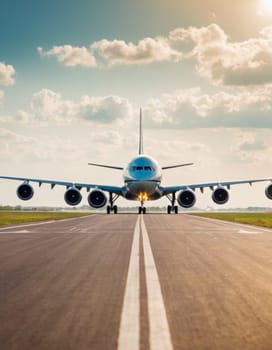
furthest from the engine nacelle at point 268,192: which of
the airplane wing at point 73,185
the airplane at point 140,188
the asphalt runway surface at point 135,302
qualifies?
the asphalt runway surface at point 135,302

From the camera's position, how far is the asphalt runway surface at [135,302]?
15.0 ft

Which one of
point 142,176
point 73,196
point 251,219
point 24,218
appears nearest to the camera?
point 251,219

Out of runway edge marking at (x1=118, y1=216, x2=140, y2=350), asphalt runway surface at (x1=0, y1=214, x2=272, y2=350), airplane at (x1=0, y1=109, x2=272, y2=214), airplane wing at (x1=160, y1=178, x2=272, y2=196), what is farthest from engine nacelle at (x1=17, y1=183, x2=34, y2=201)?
runway edge marking at (x1=118, y1=216, x2=140, y2=350)

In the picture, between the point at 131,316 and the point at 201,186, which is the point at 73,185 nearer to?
the point at 201,186

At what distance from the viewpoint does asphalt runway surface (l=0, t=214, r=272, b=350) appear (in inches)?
180

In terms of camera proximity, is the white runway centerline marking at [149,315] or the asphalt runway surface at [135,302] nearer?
the white runway centerline marking at [149,315]

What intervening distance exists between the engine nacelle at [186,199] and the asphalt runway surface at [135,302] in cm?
3879

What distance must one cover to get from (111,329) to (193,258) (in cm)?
668

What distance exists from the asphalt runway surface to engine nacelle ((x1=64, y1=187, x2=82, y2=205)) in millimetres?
36022

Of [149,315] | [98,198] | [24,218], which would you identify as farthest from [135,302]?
[98,198]

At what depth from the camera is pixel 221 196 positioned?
48.7m

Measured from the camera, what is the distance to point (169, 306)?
6078 millimetres

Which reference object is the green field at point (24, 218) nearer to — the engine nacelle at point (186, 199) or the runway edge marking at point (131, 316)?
the engine nacelle at point (186, 199)

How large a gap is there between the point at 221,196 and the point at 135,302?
43153mm
